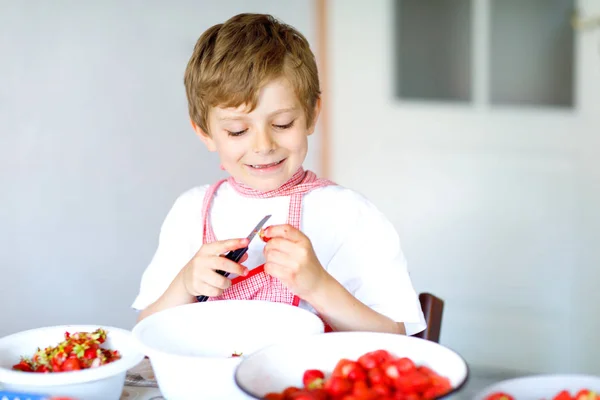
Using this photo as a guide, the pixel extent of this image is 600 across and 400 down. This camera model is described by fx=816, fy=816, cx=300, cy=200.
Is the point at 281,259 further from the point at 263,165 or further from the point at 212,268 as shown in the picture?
the point at 263,165

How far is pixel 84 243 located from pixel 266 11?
112 cm

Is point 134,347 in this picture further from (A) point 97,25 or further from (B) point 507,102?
(B) point 507,102

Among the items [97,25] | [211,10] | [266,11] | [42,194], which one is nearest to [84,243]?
[42,194]

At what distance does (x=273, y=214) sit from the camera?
1.52 metres

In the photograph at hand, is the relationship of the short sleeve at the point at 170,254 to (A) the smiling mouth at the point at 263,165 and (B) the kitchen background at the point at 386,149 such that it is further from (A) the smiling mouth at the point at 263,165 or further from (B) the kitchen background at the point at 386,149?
(B) the kitchen background at the point at 386,149

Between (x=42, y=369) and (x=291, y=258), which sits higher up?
(x=291, y=258)

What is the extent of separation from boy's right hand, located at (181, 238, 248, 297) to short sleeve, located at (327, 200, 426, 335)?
0.82 ft

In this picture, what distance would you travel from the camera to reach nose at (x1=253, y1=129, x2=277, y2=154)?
1.33 metres

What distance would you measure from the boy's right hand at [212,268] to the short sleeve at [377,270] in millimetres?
251

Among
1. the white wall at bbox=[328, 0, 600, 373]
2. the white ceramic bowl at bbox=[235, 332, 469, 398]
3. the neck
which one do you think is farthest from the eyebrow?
the white wall at bbox=[328, 0, 600, 373]

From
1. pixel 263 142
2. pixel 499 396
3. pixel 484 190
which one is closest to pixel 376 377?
pixel 499 396

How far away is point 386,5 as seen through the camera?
298 centimetres

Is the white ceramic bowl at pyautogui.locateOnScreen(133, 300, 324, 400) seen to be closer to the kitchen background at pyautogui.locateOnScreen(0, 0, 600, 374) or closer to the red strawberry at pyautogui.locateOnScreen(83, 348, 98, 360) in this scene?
the red strawberry at pyautogui.locateOnScreen(83, 348, 98, 360)

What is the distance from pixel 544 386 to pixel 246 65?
27.3 inches
